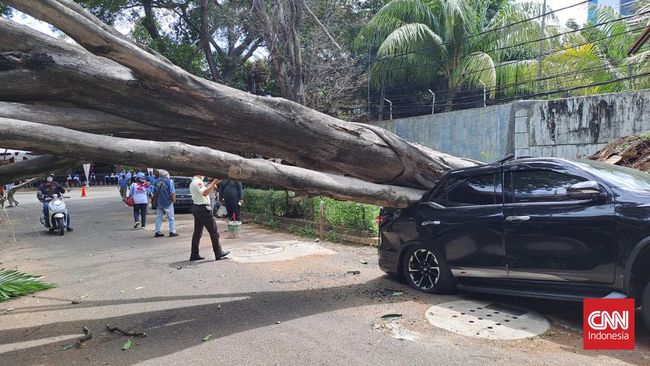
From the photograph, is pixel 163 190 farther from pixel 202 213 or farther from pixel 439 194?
pixel 439 194

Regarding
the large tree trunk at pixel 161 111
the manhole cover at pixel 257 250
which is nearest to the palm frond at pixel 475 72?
the manhole cover at pixel 257 250

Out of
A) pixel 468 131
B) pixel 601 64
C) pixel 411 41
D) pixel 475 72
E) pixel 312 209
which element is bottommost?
pixel 312 209

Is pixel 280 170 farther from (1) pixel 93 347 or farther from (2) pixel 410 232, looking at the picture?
(1) pixel 93 347

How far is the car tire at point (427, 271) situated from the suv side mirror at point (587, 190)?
1.81m

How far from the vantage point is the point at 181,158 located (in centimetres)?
485

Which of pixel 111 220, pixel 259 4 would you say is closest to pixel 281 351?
pixel 259 4

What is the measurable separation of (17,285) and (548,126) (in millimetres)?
12602

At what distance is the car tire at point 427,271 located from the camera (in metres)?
5.86

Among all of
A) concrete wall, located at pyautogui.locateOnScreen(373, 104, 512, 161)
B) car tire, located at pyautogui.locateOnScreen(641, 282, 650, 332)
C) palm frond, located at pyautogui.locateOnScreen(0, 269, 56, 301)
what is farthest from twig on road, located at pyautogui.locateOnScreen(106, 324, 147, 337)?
concrete wall, located at pyautogui.locateOnScreen(373, 104, 512, 161)

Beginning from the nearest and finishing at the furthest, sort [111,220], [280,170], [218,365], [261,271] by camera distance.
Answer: [218,365]
[280,170]
[261,271]
[111,220]

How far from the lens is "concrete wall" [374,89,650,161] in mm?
11727

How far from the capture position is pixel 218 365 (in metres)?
4.13

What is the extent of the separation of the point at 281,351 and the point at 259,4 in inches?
533

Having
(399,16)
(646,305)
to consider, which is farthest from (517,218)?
(399,16)
